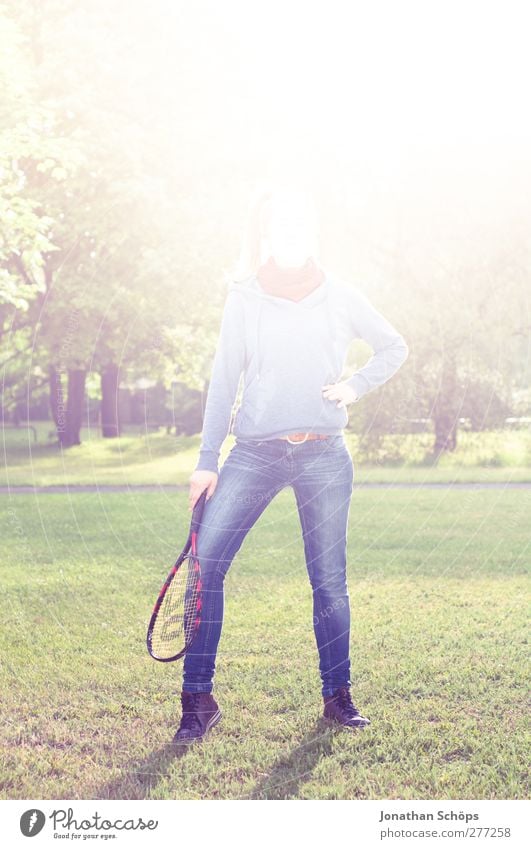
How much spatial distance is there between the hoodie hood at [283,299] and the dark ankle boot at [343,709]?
75.3 inches

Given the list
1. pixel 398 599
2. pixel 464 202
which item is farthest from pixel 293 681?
pixel 464 202

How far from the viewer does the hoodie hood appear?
504cm

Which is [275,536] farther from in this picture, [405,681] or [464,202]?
[464,202]

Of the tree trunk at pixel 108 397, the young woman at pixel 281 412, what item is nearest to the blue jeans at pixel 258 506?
the young woman at pixel 281 412

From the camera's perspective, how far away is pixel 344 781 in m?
Result: 4.62

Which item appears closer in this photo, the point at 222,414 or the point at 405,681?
the point at 222,414

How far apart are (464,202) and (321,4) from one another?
1283 cm

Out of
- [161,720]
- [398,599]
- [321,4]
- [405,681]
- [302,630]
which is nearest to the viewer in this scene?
[161,720]

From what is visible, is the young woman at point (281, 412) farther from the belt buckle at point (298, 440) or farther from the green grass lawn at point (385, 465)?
the green grass lawn at point (385, 465)

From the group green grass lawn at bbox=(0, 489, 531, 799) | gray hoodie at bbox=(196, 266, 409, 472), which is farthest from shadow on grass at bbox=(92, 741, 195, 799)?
gray hoodie at bbox=(196, 266, 409, 472)

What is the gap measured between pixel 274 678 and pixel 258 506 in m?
1.86

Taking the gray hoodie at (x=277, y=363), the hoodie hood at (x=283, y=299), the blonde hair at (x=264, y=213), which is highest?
the blonde hair at (x=264, y=213)

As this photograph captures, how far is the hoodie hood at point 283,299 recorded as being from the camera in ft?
16.5

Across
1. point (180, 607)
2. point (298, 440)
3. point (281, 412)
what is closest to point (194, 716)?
point (180, 607)
